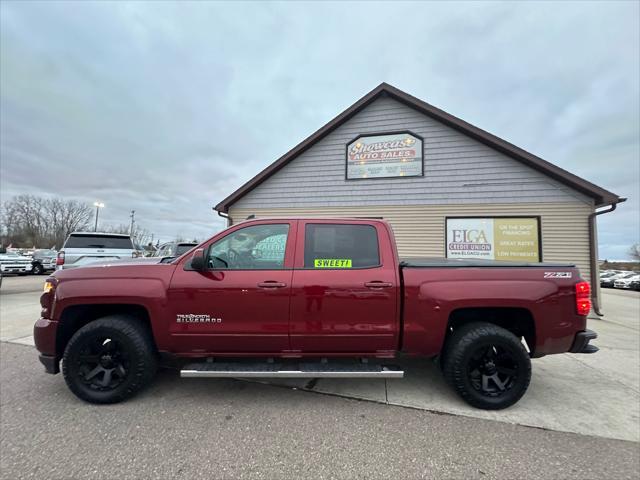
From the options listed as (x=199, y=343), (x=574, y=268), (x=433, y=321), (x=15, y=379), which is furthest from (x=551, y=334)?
(x=15, y=379)

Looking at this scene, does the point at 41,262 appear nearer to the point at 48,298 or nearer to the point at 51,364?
the point at 48,298

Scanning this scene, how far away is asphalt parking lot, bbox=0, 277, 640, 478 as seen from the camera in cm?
210

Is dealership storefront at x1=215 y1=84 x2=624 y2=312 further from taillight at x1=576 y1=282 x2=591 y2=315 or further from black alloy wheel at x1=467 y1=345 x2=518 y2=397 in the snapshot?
black alloy wheel at x1=467 y1=345 x2=518 y2=397

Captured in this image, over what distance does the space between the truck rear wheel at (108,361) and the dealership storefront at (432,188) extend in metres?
6.85

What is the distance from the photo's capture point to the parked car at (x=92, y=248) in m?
7.59

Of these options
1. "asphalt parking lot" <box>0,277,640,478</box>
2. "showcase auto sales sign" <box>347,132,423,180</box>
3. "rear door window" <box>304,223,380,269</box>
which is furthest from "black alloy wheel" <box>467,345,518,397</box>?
"showcase auto sales sign" <box>347,132,423,180</box>

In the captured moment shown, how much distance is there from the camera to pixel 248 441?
235 cm

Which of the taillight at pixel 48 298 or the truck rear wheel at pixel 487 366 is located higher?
the taillight at pixel 48 298

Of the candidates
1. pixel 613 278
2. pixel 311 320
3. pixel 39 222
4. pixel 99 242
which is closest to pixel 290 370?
pixel 311 320

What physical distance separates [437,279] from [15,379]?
4.77 meters

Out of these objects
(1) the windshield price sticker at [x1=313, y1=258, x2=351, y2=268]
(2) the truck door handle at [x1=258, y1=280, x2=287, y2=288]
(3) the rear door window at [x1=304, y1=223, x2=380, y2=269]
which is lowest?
(2) the truck door handle at [x1=258, y1=280, x2=287, y2=288]

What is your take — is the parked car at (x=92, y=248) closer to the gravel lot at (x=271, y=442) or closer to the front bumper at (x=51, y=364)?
the front bumper at (x=51, y=364)

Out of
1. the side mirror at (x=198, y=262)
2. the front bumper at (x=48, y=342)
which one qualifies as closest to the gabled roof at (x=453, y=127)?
the side mirror at (x=198, y=262)

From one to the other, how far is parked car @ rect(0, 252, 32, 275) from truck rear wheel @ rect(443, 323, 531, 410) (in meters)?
21.3
